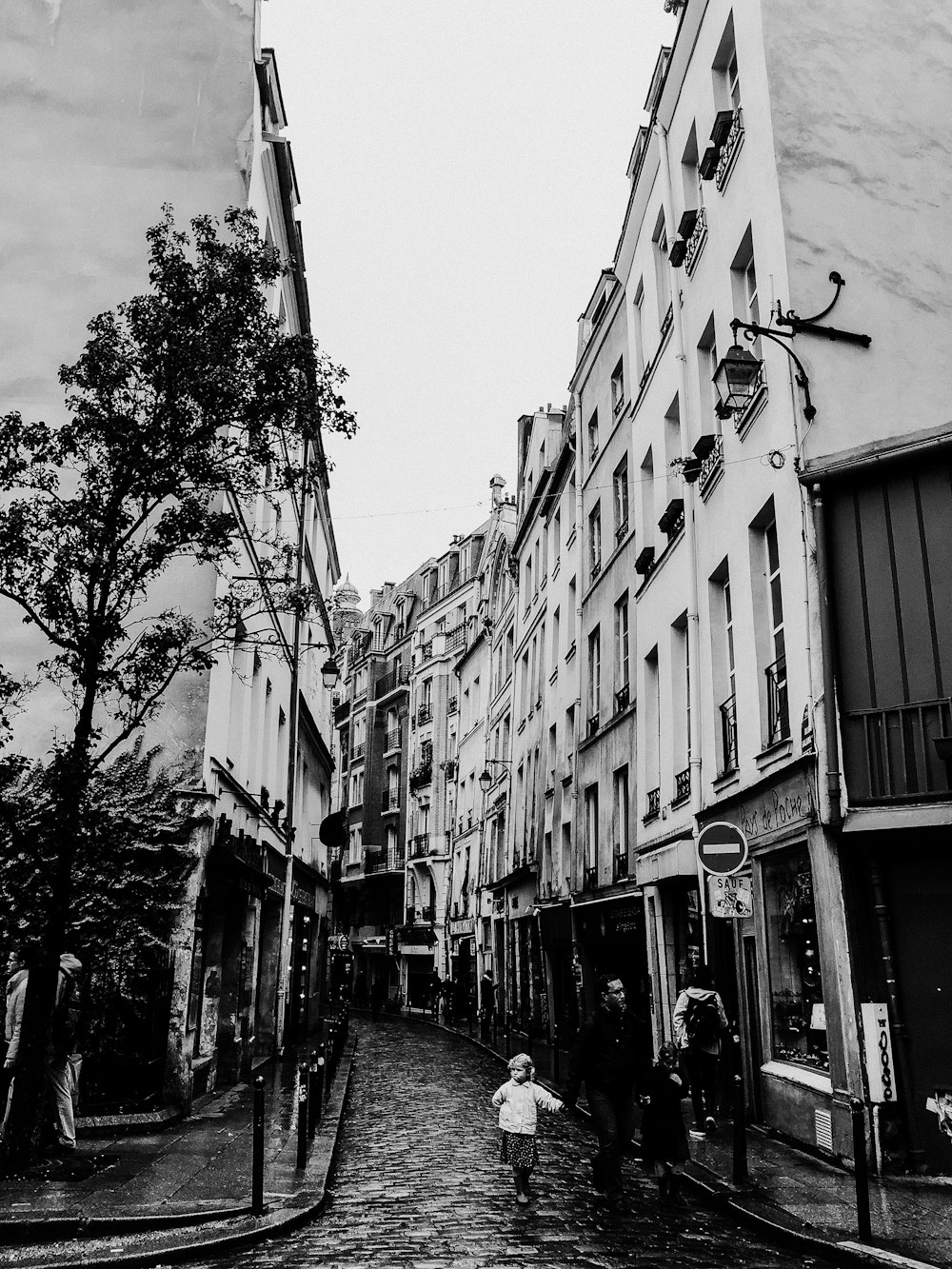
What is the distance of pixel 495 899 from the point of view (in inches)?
1409

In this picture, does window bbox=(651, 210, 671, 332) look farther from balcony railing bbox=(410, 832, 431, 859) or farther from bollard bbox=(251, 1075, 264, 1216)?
balcony railing bbox=(410, 832, 431, 859)

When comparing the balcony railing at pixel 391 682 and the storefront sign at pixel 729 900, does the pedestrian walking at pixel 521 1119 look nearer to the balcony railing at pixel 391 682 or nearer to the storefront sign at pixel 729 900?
the storefront sign at pixel 729 900

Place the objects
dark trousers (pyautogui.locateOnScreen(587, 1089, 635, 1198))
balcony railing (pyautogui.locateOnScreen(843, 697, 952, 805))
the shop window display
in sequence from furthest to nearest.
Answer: the shop window display, balcony railing (pyautogui.locateOnScreen(843, 697, 952, 805)), dark trousers (pyautogui.locateOnScreen(587, 1089, 635, 1198))

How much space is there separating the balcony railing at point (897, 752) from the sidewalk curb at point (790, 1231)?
3523 millimetres

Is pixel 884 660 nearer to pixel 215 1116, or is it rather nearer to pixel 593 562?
pixel 215 1116

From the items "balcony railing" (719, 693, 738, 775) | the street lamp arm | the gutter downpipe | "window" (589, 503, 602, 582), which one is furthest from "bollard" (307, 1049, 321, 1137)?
"window" (589, 503, 602, 582)

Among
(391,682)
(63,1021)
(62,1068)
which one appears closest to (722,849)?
(63,1021)

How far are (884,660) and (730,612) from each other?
158 inches

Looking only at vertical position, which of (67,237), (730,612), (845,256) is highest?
(67,237)

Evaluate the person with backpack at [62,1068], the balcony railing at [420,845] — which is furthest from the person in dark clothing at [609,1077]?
the balcony railing at [420,845]

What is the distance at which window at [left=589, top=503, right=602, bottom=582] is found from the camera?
23531 mm

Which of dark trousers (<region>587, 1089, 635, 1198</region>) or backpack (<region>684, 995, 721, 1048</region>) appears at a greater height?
backpack (<region>684, 995, 721, 1048</region>)

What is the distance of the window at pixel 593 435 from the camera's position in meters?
24.6

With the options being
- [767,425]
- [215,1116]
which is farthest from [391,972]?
[767,425]
